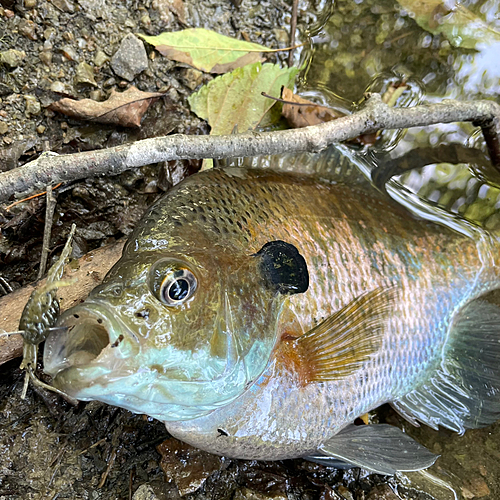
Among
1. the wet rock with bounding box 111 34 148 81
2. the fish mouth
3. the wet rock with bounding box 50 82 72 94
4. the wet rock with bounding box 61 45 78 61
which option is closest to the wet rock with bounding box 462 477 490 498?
the fish mouth

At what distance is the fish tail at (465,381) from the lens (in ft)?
8.84

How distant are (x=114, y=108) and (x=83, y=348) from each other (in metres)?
1.83

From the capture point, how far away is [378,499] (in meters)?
2.49

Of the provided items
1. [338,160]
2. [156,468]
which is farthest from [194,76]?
[156,468]

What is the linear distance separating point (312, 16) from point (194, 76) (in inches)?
40.0

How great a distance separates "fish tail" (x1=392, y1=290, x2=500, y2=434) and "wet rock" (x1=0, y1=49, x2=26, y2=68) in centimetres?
326

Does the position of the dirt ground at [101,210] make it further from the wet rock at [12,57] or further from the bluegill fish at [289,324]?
the bluegill fish at [289,324]

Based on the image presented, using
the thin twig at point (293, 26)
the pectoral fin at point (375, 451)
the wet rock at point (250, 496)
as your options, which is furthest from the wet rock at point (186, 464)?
the thin twig at point (293, 26)

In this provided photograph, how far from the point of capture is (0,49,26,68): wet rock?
8.81 feet

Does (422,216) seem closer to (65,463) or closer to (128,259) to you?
(128,259)

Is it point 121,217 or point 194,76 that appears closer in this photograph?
point 121,217

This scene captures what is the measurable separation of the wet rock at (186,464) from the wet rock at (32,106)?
88.1 inches

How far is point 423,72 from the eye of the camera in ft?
10.1

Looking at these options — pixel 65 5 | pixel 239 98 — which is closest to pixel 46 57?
pixel 65 5
